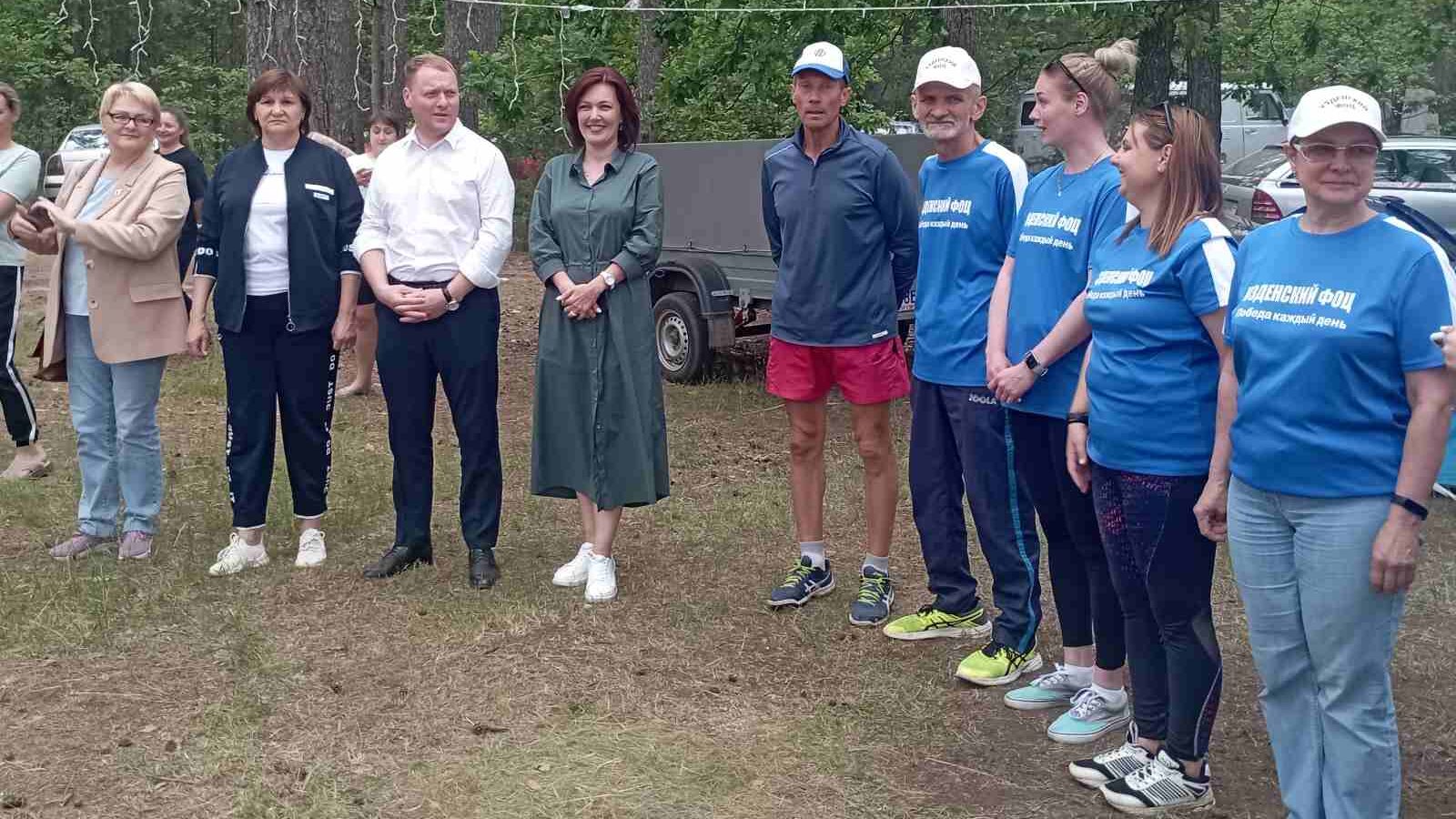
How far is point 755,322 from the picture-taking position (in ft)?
35.3

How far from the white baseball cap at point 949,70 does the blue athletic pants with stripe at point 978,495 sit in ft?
3.23

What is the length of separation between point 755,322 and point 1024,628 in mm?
6142

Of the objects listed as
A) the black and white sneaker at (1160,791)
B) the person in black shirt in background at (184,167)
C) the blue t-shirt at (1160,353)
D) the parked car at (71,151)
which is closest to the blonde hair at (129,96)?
the person in black shirt in background at (184,167)

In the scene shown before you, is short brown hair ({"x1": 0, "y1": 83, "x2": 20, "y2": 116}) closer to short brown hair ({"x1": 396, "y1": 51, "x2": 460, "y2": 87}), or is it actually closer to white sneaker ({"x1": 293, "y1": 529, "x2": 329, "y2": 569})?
short brown hair ({"x1": 396, "y1": 51, "x2": 460, "y2": 87})

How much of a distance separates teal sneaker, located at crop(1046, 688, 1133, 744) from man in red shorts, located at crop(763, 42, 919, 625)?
3.57 ft

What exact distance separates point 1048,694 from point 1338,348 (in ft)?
6.46

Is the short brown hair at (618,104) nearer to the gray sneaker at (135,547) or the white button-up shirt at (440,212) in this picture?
the white button-up shirt at (440,212)

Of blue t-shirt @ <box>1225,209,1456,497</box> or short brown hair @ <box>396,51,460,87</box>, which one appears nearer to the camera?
blue t-shirt @ <box>1225,209,1456,497</box>

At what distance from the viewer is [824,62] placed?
519cm

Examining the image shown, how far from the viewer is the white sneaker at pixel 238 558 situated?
19.6ft

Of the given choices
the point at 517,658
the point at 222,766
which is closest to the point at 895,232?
the point at 517,658

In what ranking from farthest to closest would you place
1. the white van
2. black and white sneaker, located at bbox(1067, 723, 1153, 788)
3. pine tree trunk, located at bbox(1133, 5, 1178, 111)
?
the white van → pine tree trunk, located at bbox(1133, 5, 1178, 111) → black and white sneaker, located at bbox(1067, 723, 1153, 788)

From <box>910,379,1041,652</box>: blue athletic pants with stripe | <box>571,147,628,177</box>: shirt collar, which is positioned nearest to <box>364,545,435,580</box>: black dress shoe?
<box>571,147,628,177</box>: shirt collar

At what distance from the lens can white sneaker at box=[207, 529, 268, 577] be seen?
5.97 m
